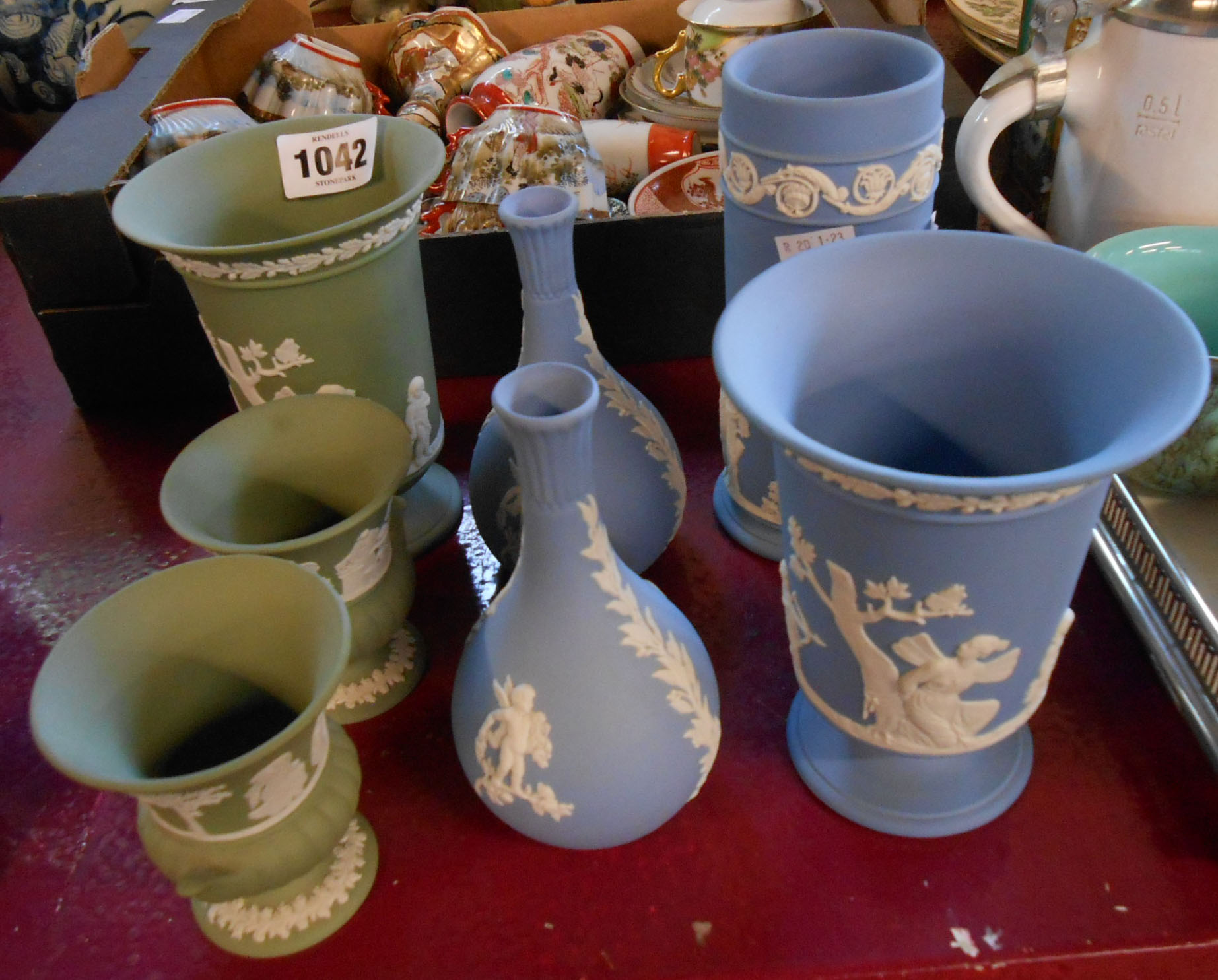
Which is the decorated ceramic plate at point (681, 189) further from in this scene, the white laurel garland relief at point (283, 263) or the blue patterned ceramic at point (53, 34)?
the blue patterned ceramic at point (53, 34)

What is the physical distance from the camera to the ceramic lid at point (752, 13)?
113 cm

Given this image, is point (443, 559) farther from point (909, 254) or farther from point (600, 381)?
point (909, 254)

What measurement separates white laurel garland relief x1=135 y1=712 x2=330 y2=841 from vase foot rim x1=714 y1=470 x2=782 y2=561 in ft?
1.28

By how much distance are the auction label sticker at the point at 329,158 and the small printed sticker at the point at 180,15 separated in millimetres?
564

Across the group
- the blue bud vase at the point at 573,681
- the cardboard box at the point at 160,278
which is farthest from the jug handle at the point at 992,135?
the blue bud vase at the point at 573,681

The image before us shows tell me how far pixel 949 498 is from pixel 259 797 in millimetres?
354

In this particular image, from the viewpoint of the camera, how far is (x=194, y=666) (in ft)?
1.86

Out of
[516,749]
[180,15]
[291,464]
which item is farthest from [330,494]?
[180,15]

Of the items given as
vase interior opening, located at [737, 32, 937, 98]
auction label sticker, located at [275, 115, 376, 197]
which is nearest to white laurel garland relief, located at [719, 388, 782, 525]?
vase interior opening, located at [737, 32, 937, 98]

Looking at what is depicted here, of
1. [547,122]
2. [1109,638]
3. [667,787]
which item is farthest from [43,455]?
[1109,638]

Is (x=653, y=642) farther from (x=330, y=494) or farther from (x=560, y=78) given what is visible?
(x=560, y=78)

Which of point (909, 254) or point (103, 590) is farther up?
point (909, 254)

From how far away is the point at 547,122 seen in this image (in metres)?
0.98

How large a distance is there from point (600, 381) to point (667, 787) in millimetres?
272
